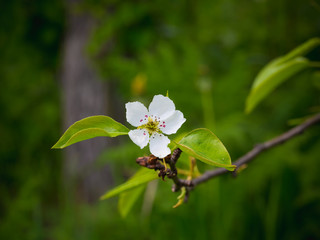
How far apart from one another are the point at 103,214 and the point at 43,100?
2260 mm

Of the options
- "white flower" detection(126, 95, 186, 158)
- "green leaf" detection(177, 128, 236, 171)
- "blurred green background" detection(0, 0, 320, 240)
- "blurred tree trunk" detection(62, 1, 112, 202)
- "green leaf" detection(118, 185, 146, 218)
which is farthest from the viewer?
"blurred tree trunk" detection(62, 1, 112, 202)

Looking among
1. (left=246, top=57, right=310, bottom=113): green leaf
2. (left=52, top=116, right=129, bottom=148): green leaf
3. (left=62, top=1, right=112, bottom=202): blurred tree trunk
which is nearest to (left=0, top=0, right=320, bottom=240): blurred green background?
(left=62, top=1, right=112, bottom=202): blurred tree trunk

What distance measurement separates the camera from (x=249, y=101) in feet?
2.23

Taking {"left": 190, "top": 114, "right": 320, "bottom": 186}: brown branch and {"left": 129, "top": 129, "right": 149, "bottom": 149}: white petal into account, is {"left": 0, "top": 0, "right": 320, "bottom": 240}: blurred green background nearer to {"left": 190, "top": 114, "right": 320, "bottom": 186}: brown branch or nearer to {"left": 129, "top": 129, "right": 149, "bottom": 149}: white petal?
{"left": 190, "top": 114, "right": 320, "bottom": 186}: brown branch

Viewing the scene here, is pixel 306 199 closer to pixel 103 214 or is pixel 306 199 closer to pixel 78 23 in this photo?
pixel 103 214

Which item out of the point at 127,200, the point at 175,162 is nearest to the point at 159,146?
the point at 175,162

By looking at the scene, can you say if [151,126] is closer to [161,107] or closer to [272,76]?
[161,107]

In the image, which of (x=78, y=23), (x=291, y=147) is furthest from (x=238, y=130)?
(x=78, y=23)

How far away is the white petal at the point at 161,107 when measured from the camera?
52 centimetres

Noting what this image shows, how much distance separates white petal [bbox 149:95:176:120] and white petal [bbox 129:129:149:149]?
0.05 m

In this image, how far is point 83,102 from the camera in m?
2.31

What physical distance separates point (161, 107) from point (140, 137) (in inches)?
2.9

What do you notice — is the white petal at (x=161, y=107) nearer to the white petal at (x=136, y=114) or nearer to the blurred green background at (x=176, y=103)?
the white petal at (x=136, y=114)

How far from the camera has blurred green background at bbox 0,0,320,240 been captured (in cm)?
118
